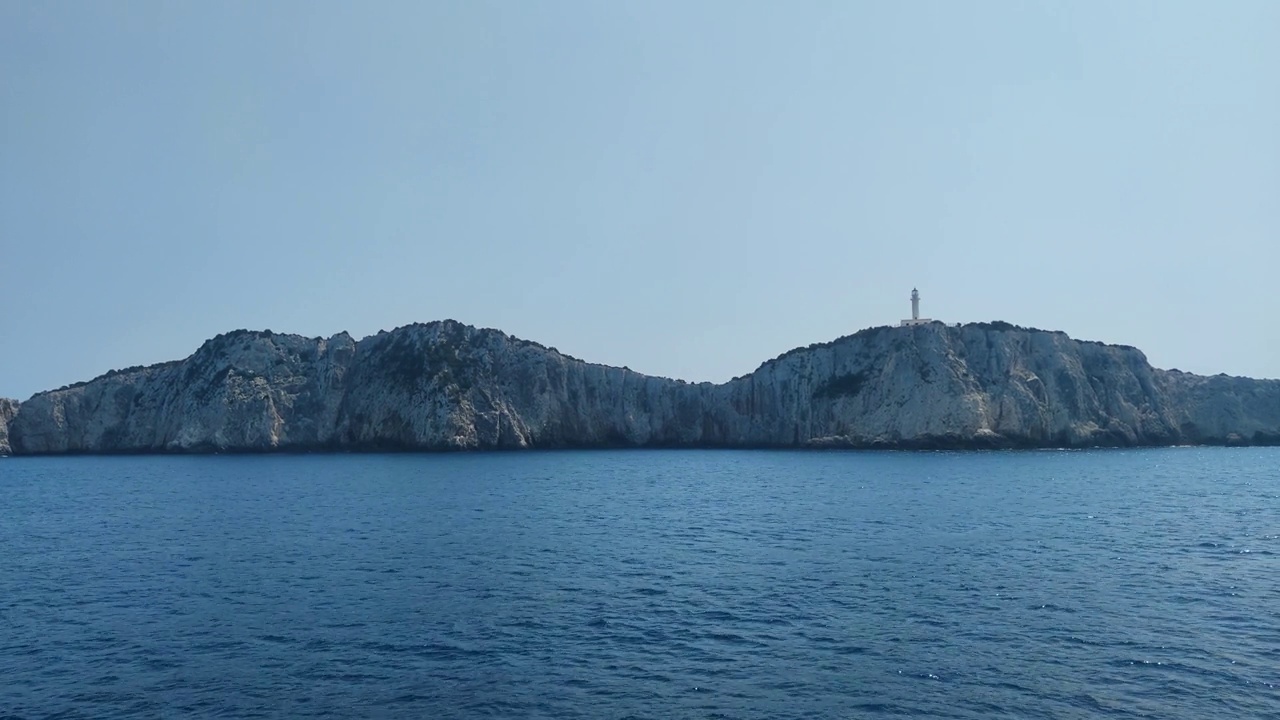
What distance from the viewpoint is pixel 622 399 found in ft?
480

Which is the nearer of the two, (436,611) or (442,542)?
(436,611)

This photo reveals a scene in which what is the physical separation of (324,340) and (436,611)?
120 m

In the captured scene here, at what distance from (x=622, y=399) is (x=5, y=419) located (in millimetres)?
98111

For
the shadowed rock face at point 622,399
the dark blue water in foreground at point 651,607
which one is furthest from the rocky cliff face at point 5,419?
the dark blue water in foreground at point 651,607

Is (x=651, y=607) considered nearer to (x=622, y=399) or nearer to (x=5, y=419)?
(x=622, y=399)

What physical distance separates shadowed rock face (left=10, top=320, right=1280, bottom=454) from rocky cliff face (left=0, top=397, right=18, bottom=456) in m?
1.00

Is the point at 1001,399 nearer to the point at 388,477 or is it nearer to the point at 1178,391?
the point at 1178,391

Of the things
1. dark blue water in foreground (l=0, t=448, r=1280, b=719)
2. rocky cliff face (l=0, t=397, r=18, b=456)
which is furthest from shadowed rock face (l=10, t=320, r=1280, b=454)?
dark blue water in foreground (l=0, t=448, r=1280, b=719)

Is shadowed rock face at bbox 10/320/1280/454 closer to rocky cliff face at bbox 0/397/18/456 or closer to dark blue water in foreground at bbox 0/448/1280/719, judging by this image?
rocky cliff face at bbox 0/397/18/456

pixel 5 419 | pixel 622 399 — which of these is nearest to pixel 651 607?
pixel 622 399

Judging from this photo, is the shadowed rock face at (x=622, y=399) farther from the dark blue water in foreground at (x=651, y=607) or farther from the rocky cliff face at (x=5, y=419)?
the dark blue water in foreground at (x=651, y=607)

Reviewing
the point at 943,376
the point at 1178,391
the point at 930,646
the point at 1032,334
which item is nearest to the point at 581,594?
the point at 930,646

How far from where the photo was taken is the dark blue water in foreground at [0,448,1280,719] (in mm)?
21969

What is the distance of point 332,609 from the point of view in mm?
30844
